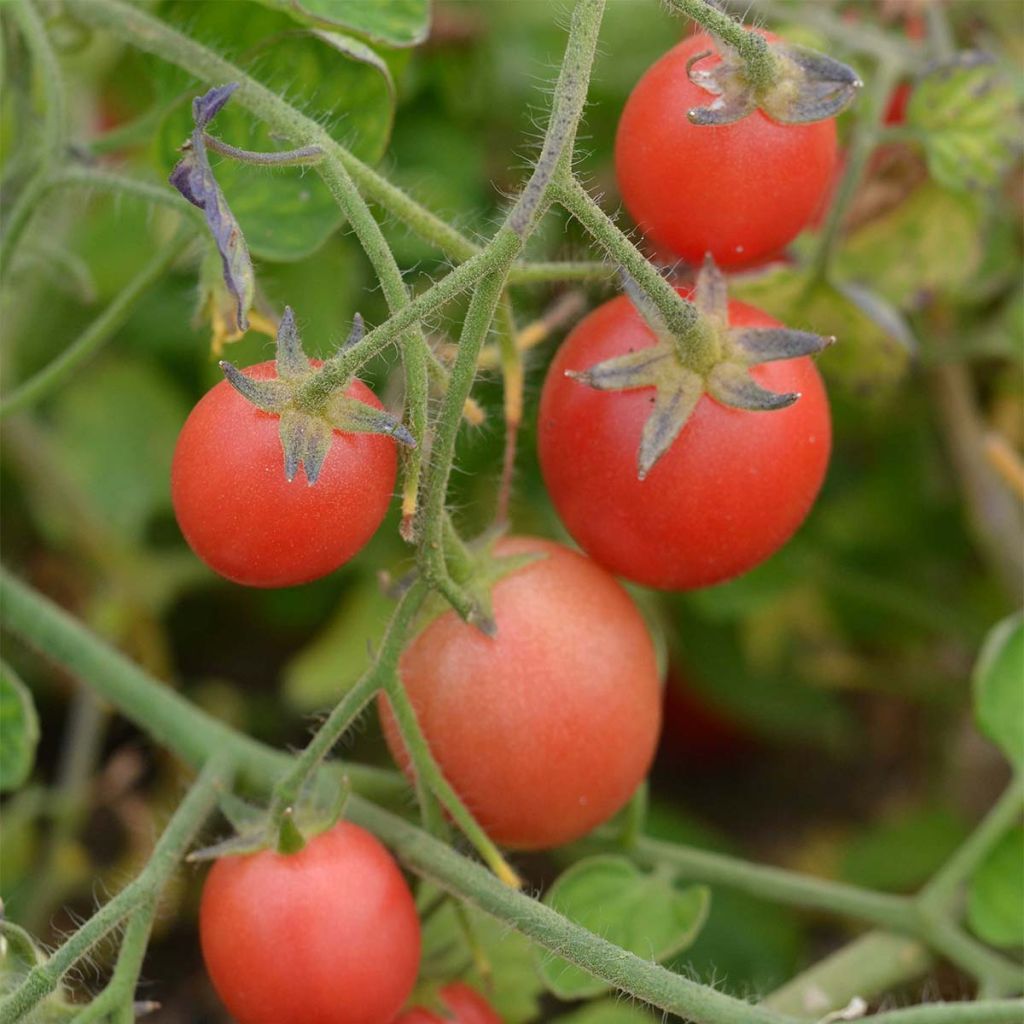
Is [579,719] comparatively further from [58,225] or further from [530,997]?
[58,225]

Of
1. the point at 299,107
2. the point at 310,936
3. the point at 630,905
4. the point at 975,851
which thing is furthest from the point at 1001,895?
the point at 299,107

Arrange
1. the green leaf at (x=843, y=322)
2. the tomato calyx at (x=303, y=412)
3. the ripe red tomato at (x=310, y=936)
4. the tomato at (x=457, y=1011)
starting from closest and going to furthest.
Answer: the tomato calyx at (x=303, y=412) < the ripe red tomato at (x=310, y=936) < the tomato at (x=457, y=1011) < the green leaf at (x=843, y=322)

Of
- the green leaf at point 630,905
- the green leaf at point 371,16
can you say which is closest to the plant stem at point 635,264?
the green leaf at point 371,16

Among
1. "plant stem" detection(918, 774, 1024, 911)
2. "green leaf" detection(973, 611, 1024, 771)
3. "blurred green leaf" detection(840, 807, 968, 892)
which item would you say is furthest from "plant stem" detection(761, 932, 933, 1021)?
"blurred green leaf" detection(840, 807, 968, 892)

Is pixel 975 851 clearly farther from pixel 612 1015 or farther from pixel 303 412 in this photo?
pixel 303 412

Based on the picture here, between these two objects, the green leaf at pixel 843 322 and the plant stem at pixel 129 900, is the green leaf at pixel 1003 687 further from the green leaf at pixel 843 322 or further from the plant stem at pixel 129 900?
the plant stem at pixel 129 900

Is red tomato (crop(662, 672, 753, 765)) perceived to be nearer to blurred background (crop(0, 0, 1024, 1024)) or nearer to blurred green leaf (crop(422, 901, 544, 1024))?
blurred background (crop(0, 0, 1024, 1024))
